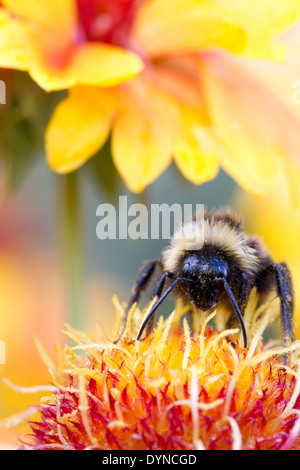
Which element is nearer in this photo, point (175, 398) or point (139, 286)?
point (175, 398)

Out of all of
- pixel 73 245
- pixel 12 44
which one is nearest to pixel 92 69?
pixel 12 44

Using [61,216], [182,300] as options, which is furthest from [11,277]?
[182,300]

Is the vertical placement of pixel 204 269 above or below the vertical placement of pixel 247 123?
below

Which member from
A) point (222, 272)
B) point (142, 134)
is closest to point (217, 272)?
point (222, 272)

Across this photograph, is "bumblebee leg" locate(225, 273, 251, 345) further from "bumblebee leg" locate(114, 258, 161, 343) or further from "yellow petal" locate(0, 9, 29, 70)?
"yellow petal" locate(0, 9, 29, 70)

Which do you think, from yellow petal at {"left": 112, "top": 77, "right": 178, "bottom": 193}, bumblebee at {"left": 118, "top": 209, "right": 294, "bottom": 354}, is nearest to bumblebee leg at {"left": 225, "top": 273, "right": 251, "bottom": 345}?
bumblebee at {"left": 118, "top": 209, "right": 294, "bottom": 354}

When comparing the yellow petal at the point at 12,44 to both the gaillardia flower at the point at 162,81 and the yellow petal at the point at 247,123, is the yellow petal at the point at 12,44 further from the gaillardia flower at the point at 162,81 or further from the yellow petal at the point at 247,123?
the yellow petal at the point at 247,123

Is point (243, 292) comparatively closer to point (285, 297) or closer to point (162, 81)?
point (285, 297)
